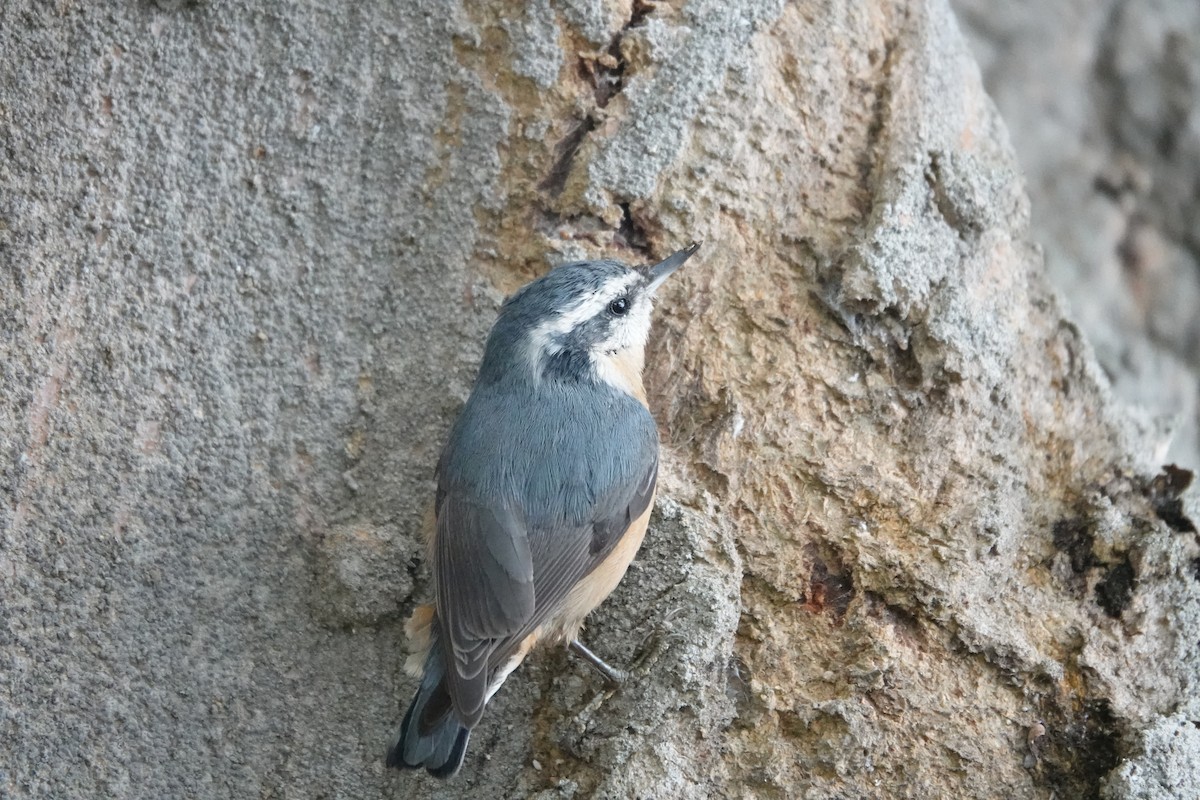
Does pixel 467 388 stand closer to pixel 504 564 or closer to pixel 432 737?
pixel 504 564

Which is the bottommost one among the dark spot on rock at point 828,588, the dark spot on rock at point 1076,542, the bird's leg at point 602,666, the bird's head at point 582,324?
the bird's leg at point 602,666

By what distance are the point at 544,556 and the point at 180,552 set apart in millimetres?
831

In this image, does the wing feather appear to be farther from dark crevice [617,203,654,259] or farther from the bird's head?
dark crevice [617,203,654,259]

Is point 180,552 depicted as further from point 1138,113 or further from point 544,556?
point 1138,113

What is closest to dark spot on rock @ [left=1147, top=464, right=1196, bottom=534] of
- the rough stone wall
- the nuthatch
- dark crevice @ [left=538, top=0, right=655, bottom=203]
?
the rough stone wall

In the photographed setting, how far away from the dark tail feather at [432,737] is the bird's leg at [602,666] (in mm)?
312

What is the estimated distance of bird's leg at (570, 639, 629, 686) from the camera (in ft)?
8.55

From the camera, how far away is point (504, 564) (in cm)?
269

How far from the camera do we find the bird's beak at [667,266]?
2.93m

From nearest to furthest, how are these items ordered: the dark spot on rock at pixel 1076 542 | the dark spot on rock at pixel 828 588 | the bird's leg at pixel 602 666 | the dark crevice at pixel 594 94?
the bird's leg at pixel 602 666, the dark spot on rock at pixel 828 588, the dark spot on rock at pixel 1076 542, the dark crevice at pixel 594 94

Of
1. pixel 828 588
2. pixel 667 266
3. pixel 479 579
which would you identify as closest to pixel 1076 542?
pixel 828 588

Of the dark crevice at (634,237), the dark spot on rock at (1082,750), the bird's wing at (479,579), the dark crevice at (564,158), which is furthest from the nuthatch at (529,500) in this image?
the dark spot on rock at (1082,750)

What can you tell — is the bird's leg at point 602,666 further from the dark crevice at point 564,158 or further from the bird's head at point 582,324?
the dark crevice at point 564,158

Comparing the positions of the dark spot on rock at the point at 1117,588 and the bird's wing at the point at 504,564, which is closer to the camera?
the bird's wing at the point at 504,564
